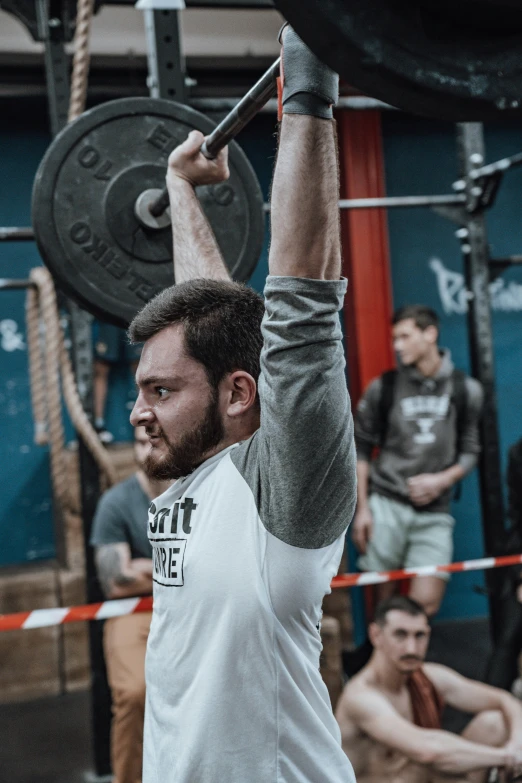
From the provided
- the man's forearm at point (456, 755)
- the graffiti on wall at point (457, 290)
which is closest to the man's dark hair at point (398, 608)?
the man's forearm at point (456, 755)

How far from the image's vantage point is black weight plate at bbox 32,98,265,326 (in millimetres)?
1702

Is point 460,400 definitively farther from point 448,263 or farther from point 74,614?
point 74,614

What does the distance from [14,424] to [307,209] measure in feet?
11.5

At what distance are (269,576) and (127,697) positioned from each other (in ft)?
5.73

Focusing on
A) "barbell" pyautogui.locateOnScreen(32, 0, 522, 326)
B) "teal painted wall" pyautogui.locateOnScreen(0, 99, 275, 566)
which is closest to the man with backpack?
"teal painted wall" pyautogui.locateOnScreen(0, 99, 275, 566)

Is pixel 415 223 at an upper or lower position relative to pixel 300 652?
upper

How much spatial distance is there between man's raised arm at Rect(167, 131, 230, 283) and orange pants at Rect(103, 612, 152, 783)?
4.75 feet

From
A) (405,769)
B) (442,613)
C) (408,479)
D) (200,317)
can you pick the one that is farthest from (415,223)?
(200,317)

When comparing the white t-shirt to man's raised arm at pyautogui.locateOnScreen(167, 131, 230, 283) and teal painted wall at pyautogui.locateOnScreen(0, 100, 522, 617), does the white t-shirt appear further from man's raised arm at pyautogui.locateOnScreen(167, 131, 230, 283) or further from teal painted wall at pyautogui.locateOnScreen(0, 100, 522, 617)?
teal painted wall at pyautogui.locateOnScreen(0, 100, 522, 617)

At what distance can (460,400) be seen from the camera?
137 inches

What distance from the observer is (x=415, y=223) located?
15.0 feet

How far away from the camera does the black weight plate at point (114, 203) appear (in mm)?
1702

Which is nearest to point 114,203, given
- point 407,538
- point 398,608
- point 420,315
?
point 398,608

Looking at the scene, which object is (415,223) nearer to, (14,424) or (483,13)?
(14,424)
